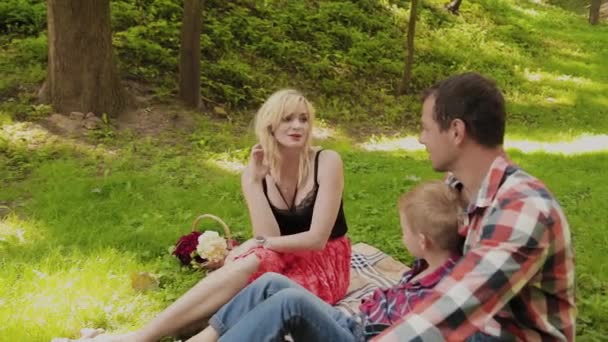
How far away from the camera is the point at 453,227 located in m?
2.79

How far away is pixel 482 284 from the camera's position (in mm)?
1907

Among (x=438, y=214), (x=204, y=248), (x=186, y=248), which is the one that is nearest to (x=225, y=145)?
(x=186, y=248)

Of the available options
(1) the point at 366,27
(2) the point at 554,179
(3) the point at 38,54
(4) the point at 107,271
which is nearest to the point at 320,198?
(4) the point at 107,271

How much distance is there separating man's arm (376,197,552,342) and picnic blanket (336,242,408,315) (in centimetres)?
207

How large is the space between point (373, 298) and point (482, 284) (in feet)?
4.55

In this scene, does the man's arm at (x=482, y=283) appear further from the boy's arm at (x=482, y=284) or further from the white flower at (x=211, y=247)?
the white flower at (x=211, y=247)

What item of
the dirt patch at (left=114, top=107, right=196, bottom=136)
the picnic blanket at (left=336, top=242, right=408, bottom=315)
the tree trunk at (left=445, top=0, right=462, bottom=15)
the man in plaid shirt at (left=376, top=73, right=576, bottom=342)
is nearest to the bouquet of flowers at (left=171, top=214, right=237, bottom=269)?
the picnic blanket at (left=336, top=242, right=408, bottom=315)

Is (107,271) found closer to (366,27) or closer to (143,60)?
(143,60)

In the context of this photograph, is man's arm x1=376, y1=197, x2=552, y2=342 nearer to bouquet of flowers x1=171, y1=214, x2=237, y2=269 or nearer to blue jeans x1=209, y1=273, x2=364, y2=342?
blue jeans x1=209, y1=273, x2=364, y2=342

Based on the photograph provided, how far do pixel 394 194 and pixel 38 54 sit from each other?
5.89 meters

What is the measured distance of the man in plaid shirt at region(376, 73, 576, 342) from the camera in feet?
6.26

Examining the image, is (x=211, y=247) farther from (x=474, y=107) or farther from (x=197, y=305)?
(x=474, y=107)

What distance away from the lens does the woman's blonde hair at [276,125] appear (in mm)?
3988

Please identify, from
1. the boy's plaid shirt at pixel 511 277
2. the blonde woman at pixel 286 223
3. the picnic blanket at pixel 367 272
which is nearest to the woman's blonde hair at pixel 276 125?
the blonde woman at pixel 286 223
